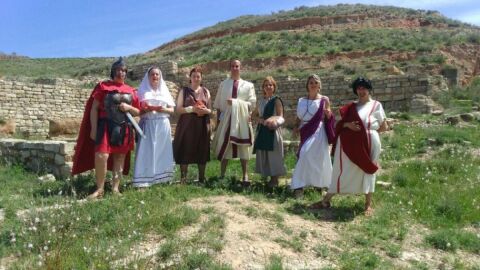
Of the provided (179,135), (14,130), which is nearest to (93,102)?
(179,135)

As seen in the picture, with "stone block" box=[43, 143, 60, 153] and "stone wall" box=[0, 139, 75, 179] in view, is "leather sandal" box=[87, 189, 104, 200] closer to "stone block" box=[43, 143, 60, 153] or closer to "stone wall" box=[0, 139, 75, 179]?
"stone wall" box=[0, 139, 75, 179]

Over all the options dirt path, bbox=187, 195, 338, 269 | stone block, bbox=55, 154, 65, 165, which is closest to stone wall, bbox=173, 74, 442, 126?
stone block, bbox=55, 154, 65, 165

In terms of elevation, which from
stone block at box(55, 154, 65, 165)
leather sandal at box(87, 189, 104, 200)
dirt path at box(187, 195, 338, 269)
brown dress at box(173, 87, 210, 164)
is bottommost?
dirt path at box(187, 195, 338, 269)

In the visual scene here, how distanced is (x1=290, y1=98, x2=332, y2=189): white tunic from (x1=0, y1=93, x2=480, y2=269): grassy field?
250mm

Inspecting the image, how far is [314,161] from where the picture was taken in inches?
235

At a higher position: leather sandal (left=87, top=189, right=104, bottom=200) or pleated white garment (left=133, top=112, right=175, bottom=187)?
pleated white garment (left=133, top=112, right=175, bottom=187)

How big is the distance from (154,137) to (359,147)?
8.48 ft

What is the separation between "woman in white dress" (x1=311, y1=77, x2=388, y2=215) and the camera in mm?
5473

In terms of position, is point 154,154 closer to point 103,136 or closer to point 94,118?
point 103,136

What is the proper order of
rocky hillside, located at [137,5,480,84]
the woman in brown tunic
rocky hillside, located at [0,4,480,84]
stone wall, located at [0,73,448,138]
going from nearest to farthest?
1. the woman in brown tunic
2. stone wall, located at [0,73,448,138]
3. rocky hillside, located at [0,4,480,84]
4. rocky hillside, located at [137,5,480,84]

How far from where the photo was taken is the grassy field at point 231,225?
412 cm

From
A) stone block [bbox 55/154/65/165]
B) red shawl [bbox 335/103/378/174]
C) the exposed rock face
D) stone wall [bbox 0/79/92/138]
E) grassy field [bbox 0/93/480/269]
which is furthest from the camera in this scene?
the exposed rock face

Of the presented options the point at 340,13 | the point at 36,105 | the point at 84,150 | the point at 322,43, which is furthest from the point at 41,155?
the point at 340,13

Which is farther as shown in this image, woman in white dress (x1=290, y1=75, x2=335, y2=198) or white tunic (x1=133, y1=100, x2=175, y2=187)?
white tunic (x1=133, y1=100, x2=175, y2=187)
